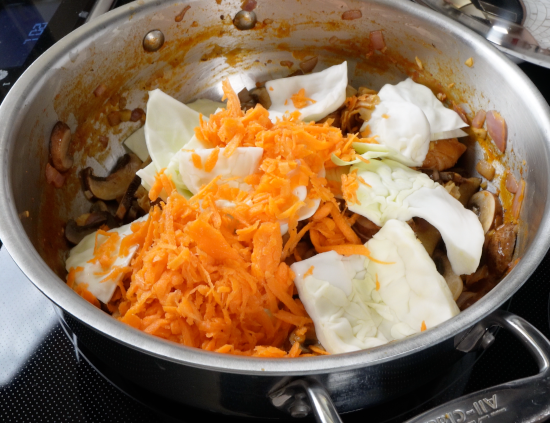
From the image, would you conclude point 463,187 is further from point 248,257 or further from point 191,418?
point 191,418

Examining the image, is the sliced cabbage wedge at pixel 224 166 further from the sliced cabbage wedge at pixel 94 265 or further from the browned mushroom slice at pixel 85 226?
the browned mushroom slice at pixel 85 226

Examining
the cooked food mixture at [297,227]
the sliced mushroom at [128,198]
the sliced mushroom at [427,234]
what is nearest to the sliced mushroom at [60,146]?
the cooked food mixture at [297,227]

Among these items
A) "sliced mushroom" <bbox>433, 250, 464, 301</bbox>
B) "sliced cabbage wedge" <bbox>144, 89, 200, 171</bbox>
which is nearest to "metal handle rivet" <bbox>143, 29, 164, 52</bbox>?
"sliced cabbage wedge" <bbox>144, 89, 200, 171</bbox>

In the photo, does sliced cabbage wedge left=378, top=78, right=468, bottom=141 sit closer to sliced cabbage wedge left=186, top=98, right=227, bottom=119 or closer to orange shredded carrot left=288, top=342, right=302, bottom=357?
sliced cabbage wedge left=186, top=98, right=227, bottom=119

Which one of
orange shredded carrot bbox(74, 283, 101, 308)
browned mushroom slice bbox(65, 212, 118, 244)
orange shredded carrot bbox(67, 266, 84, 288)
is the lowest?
browned mushroom slice bbox(65, 212, 118, 244)

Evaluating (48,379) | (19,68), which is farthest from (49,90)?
(48,379)

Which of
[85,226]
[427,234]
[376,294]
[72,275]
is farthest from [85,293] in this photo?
[427,234]

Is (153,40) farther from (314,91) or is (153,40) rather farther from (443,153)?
(443,153)
